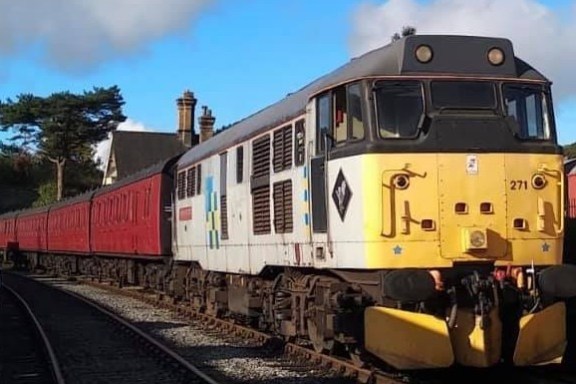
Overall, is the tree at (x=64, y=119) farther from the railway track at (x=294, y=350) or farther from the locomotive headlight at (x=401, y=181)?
the locomotive headlight at (x=401, y=181)

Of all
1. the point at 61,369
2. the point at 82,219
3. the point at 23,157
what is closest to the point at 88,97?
the point at 23,157

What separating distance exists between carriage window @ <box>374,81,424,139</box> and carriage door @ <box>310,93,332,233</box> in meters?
0.82

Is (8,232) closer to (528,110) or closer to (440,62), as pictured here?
(440,62)

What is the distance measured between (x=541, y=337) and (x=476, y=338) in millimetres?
728

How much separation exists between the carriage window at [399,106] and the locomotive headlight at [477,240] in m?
1.23

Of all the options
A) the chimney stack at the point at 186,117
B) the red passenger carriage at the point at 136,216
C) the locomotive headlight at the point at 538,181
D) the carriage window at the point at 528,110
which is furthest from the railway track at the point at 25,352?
the chimney stack at the point at 186,117

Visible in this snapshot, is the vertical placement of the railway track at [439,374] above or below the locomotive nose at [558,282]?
below

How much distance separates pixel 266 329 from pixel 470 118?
273 inches

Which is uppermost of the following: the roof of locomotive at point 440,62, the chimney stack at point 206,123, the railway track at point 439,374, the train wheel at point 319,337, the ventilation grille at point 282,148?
the chimney stack at point 206,123

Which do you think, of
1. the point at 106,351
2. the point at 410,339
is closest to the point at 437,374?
the point at 410,339

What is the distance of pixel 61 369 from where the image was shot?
39.4 ft

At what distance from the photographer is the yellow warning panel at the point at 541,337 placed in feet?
29.6

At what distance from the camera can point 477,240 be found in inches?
360

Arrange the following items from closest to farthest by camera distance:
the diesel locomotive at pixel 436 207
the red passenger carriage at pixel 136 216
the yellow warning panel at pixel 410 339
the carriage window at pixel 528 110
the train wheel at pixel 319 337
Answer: the yellow warning panel at pixel 410 339
the diesel locomotive at pixel 436 207
the carriage window at pixel 528 110
the train wheel at pixel 319 337
the red passenger carriage at pixel 136 216
